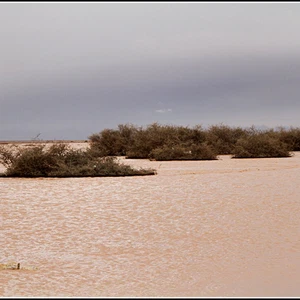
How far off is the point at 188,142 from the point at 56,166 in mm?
13081

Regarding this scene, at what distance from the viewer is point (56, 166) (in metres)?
20.2

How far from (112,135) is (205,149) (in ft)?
28.6

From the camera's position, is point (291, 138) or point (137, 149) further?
point (291, 138)

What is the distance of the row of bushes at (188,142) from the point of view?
29.3m

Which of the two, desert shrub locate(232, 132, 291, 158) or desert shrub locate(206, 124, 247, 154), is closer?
desert shrub locate(232, 132, 291, 158)

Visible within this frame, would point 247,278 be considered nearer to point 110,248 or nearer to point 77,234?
point 110,248

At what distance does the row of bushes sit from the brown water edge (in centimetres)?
1340

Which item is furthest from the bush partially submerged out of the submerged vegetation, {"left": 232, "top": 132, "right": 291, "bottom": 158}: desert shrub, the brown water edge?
{"left": 232, "top": 132, "right": 291, "bottom": 158}: desert shrub

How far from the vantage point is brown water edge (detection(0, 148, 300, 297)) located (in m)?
6.27

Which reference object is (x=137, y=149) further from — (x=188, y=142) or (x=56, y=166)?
(x=56, y=166)

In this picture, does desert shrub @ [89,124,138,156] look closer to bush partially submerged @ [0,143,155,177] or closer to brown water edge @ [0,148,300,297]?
bush partially submerged @ [0,143,155,177]

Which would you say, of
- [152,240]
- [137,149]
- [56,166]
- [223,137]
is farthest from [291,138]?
[152,240]

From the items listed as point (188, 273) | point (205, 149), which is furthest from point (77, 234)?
point (205, 149)

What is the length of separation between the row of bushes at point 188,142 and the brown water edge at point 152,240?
1340 centimetres
